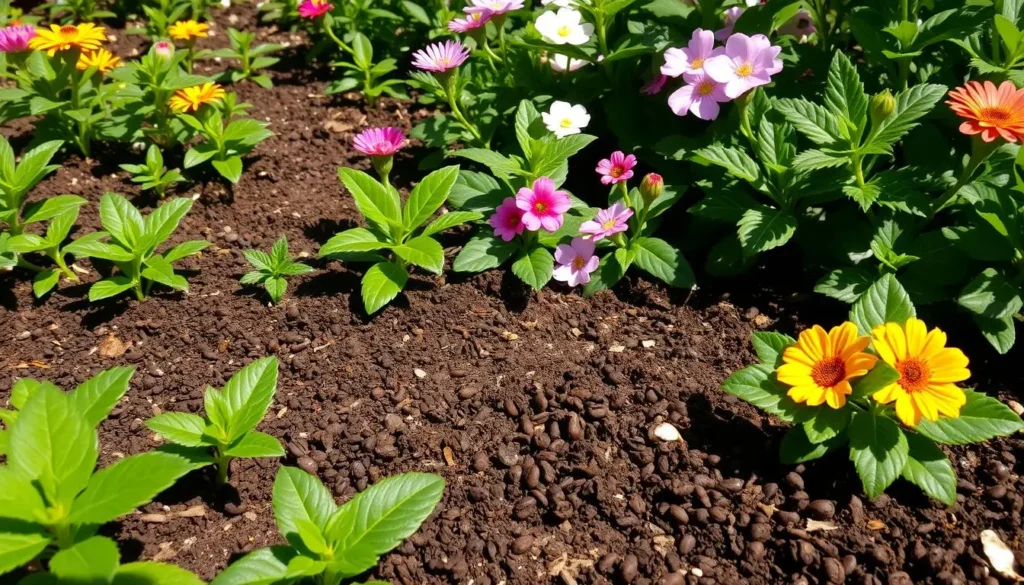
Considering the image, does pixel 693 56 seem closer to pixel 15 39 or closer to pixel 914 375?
pixel 914 375

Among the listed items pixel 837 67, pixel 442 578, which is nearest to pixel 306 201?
pixel 442 578

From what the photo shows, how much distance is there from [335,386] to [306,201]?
0.98 metres

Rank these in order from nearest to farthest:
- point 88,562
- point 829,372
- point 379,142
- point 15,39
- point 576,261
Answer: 1. point 88,562
2. point 829,372
3. point 576,261
4. point 379,142
5. point 15,39

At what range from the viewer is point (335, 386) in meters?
2.27

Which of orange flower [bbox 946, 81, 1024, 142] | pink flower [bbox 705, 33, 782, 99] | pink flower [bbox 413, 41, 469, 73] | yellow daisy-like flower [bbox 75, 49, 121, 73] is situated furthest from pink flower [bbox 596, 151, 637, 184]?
yellow daisy-like flower [bbox 75, 49, 121, 73]

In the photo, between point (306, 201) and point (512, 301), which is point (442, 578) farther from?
point (306, 201)

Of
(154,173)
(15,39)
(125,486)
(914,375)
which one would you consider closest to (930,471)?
(914,375)

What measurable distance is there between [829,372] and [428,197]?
51.7 inches

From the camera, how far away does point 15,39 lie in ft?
9.62

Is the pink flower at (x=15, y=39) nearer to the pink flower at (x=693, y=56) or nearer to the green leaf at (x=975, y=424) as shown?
the pink flower at (x=693, y=56)

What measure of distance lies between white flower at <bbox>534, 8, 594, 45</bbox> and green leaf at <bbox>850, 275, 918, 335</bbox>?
1304 millimetres

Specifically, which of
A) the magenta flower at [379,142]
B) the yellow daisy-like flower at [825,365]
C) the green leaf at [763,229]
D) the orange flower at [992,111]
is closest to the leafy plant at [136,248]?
the magenta flower at [379,142]

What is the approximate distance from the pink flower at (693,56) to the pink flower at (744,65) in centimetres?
7

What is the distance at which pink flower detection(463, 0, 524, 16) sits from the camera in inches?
105
